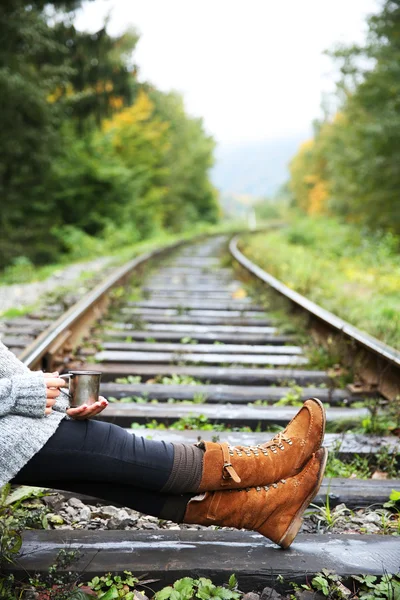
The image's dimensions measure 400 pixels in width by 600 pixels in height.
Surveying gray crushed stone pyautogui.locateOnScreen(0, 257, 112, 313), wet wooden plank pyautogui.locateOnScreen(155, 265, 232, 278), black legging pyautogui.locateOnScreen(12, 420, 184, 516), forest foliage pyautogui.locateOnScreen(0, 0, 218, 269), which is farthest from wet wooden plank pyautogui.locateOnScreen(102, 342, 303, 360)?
forest foliage pyautogui.locateOnScreen(0, 0, 218, 269)

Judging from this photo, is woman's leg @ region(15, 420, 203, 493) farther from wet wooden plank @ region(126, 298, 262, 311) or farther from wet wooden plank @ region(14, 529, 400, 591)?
wet wooden plank @ region(126, 298, 262, 311)

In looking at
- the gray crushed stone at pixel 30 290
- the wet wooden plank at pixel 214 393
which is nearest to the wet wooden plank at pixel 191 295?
the gray crushed stone at pixel 30 290

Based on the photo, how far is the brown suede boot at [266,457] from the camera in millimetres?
1864

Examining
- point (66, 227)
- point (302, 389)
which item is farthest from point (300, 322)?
point (66, 227)

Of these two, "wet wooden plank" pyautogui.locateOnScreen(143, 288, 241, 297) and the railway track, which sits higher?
"wet wooden plank" pyautogui.locateOnScreen(143, 288, 241, 297)

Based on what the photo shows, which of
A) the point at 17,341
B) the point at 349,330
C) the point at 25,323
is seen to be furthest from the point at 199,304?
the point at 349,330

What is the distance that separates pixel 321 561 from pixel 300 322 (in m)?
3.47

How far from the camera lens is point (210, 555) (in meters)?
1.83

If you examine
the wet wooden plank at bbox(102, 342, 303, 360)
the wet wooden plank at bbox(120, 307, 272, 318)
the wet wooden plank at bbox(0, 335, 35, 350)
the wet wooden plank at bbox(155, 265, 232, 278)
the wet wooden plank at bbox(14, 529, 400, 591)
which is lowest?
the wet wooden plank at bbox(14, 529, 400, 591)

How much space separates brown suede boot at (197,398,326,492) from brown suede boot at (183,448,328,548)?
3 centimetres

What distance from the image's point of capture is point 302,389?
11.7ft

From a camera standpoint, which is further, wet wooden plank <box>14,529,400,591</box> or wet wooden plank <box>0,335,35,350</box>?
wet wooden plank <box>0,335,35,350</box>

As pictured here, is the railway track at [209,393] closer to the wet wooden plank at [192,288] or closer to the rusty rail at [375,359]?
the rusty rail at [375,359]

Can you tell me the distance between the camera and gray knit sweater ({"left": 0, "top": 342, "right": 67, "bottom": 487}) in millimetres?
1637
